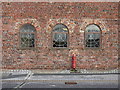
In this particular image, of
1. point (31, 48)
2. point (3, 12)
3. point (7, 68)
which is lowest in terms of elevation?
point (7, 68)

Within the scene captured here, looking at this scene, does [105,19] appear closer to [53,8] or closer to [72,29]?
[72,29]

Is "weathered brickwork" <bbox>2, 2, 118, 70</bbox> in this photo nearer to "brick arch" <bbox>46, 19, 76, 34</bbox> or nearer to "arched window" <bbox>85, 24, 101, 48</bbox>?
"brick arch" <bbox>46, 19, 76, 34</bbox>

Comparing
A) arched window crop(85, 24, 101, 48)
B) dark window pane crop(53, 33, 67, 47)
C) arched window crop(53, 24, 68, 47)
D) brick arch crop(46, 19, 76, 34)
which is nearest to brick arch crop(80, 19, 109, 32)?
arched window crop(85, 24, 101, 48)

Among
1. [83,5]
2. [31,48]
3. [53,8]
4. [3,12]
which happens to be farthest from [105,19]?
[3,12]

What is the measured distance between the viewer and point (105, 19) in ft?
55.7

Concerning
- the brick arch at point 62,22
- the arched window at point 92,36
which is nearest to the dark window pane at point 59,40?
the brick arch at point 62,22

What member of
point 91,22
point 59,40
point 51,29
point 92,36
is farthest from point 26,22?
point 92,36

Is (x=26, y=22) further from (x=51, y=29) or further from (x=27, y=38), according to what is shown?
(x=51, y=29)

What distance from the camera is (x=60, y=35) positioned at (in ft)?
56.2

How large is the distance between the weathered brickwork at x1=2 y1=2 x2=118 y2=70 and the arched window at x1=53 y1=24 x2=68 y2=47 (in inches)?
10.4

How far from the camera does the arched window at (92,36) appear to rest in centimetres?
1708

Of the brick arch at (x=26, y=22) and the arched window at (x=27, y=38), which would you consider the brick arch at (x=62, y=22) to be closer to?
the brick arch at (x=26, y=22)

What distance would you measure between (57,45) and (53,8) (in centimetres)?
238

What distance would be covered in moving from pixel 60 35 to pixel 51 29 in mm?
713
